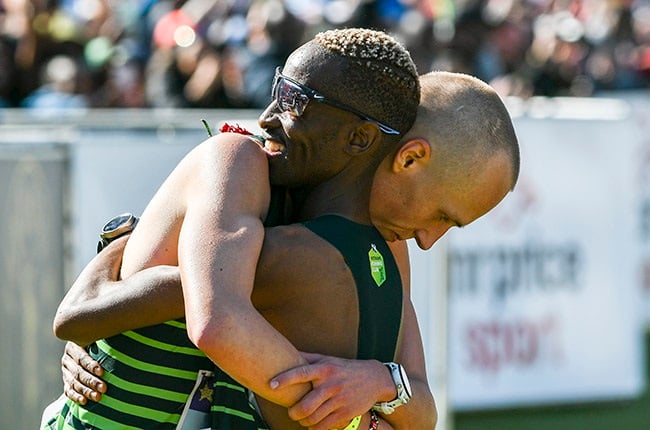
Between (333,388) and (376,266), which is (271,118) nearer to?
(376,266)

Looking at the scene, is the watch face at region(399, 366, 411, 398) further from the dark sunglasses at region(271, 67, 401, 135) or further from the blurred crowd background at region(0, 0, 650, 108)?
the blurred crowd background at region(0, 0, 650, 108)

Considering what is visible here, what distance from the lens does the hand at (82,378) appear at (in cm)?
308

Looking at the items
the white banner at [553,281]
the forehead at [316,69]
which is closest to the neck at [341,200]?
the forehead at [316,69]

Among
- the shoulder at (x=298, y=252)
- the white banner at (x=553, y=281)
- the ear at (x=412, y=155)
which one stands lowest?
the white banner at (x=553, y=281)

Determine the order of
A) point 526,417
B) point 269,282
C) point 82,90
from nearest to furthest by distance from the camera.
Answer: point 269,282 → point 526,417 → point 82,90

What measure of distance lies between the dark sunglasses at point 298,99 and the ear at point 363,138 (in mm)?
16

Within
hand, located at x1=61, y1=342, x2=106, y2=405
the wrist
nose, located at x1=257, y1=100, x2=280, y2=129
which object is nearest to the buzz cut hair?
nose, located at x1=257, y1=100, x2=280, y2=129

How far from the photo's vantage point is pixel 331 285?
291cm

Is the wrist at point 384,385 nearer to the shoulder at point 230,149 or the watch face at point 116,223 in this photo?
the shoulder at point 230,149

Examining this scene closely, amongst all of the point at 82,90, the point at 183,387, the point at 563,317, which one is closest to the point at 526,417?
the point at 563,317

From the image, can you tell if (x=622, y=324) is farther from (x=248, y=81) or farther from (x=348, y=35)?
(x=348, y=35)

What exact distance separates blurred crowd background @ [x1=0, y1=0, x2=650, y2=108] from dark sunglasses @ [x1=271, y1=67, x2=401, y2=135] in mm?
6820

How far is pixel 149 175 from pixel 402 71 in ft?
12.9

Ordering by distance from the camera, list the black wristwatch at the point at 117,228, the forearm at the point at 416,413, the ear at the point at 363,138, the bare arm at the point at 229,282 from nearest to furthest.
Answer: the bare arm at the point at 229,282 < the ear at the point at 363,138 < the forearm at the point at 416,413 < the black wristwatch at the point at 117,228
